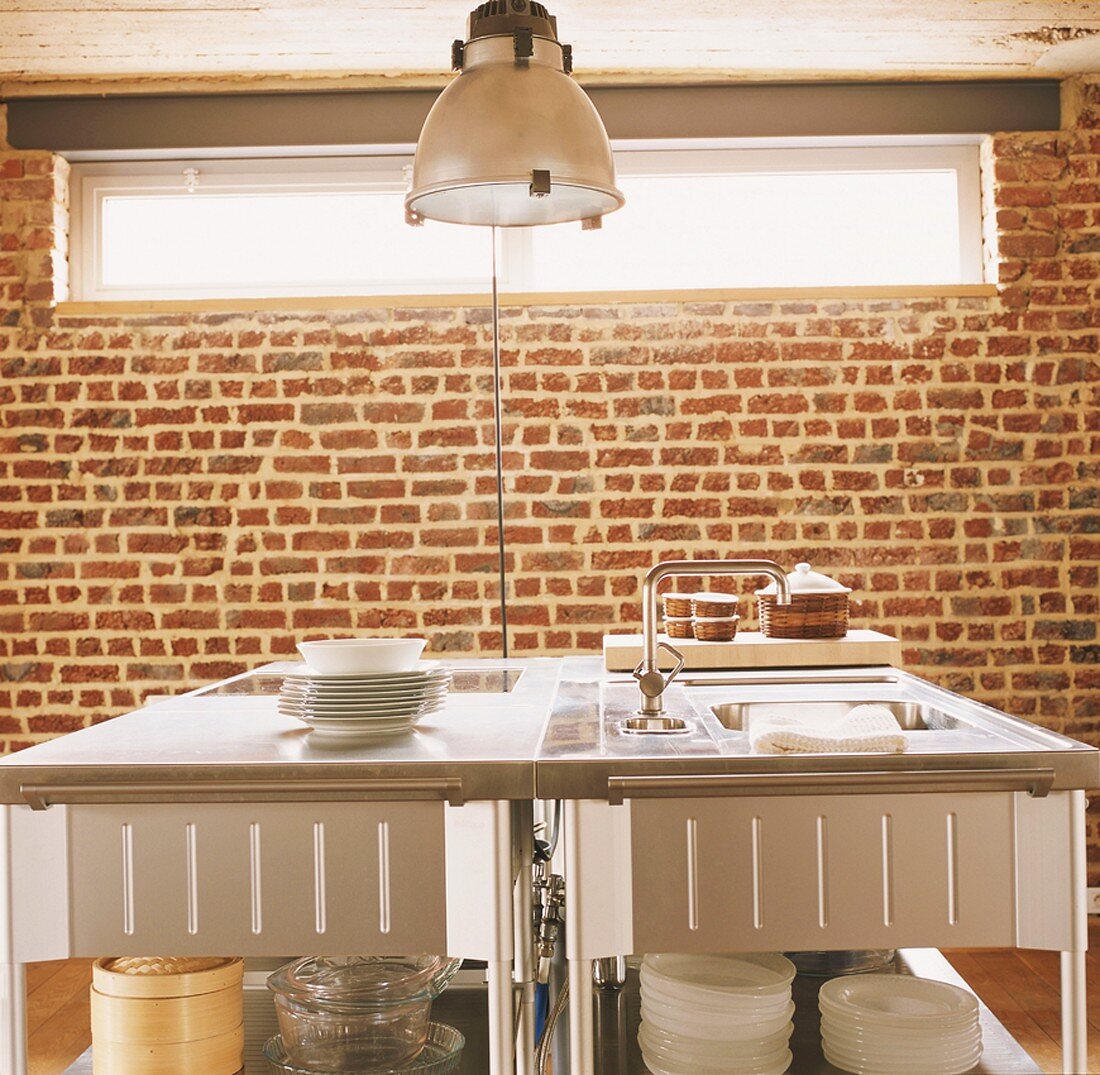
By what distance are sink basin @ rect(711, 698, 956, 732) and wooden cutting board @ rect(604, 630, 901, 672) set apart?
469 mm

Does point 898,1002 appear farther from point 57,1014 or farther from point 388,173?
point 388,173

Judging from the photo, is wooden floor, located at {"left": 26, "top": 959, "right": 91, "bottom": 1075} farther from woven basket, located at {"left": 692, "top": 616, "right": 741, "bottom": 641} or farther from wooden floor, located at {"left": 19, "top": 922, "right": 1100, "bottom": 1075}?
woven basket, located at {"left": 692, "top": 616, "right": 741, "bottom": 641}

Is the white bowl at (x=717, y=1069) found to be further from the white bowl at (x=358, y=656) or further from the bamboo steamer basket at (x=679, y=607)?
the bamboo steamer basket at (x=679, y=607)

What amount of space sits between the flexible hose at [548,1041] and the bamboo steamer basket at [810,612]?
1.13 meters

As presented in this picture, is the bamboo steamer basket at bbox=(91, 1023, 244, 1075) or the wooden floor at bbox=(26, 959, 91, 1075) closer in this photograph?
the bamboo steamer basket at bbox=(91, 1023, 244, 1075)

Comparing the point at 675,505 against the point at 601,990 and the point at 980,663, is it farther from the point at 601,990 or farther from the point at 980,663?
the point at 601,990

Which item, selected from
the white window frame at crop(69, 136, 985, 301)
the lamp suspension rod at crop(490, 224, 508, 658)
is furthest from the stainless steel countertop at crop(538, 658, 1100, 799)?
the white window frame at crop(69, 136, 985, 301)

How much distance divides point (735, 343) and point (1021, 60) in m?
1.39

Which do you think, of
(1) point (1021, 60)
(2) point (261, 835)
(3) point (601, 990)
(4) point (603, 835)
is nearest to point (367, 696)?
(2) point (261, 835)

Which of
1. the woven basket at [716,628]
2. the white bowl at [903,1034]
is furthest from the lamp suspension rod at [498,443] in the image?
the white bowl at [903,1034]

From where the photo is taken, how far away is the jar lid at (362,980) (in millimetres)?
1998

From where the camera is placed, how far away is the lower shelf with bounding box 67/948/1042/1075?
76.1 inches

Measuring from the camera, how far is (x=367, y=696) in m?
1.89

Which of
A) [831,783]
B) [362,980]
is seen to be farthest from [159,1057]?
[831,783]
